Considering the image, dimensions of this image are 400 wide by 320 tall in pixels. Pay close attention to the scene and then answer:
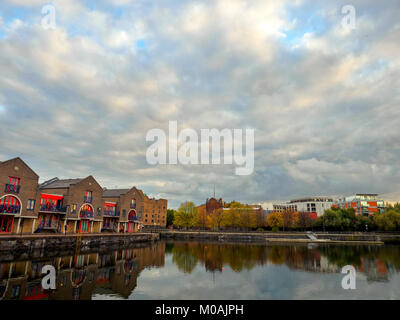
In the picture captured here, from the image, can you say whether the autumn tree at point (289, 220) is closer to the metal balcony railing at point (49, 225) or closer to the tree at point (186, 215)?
the tree at point (186, 215)

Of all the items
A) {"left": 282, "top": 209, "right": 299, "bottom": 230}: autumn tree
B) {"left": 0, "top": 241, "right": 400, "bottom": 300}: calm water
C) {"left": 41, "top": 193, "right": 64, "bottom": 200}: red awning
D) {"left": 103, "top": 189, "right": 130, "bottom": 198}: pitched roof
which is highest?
{"left": 103, "top": 189, "right": 130, "bottom": 198}: pitched roof

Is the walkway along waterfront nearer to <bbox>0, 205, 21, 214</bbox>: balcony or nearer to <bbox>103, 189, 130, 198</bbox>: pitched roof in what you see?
<bbox>0, 205, 21, 214</bbox>: balcony

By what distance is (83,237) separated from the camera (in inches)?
1646

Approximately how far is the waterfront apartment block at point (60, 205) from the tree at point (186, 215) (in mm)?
34945

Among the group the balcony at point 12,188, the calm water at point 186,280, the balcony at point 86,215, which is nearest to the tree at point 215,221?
the balcony at point 86,215

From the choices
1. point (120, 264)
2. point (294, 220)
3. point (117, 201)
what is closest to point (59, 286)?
point (120, 264)

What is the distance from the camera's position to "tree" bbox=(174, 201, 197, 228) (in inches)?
4003

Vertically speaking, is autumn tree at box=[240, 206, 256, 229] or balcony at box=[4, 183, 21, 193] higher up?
balcony at box=[4, 183, 21, 193]

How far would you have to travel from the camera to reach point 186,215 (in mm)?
102500

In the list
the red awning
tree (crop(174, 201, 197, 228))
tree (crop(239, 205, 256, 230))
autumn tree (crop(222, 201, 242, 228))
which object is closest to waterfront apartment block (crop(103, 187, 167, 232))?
the red awning

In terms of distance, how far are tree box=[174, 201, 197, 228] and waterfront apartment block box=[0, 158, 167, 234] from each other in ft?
115

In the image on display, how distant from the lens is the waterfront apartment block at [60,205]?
37125 mm

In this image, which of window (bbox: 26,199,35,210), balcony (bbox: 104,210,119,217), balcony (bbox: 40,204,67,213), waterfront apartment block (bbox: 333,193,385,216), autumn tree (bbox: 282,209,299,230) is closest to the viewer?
window (bbox: 26,199,35,210)
